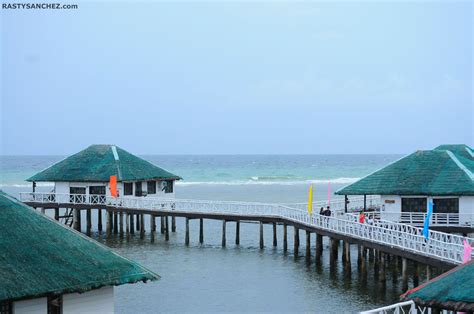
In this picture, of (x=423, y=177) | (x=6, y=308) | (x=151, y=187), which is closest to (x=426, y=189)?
(x=423, y=177)

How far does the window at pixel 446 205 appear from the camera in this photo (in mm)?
36094

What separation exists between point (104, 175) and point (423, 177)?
64.1ft

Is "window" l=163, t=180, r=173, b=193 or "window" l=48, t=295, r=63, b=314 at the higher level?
"window" l=163, t=180, r=173, b=193

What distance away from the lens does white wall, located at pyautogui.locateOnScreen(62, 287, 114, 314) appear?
56.6 feet

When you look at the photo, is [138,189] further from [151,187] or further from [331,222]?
[331,222]

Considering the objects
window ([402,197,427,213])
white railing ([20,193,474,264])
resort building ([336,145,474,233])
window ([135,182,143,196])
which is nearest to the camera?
white railing ([20,193,474,264])

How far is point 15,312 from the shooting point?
16.5 metres

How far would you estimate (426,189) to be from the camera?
35969mm

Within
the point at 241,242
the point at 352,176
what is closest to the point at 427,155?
the point at 241,242

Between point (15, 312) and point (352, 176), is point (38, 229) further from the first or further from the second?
point (352, 176)

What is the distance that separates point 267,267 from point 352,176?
370 feet

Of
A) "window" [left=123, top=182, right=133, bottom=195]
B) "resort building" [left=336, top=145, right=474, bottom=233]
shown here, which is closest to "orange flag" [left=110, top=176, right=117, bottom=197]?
"window" [left=123, top=182, right=133, bottom=195]

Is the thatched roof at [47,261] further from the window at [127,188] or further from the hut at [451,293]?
the window at [127,188]

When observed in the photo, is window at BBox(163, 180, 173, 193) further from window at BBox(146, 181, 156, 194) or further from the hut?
the hut
